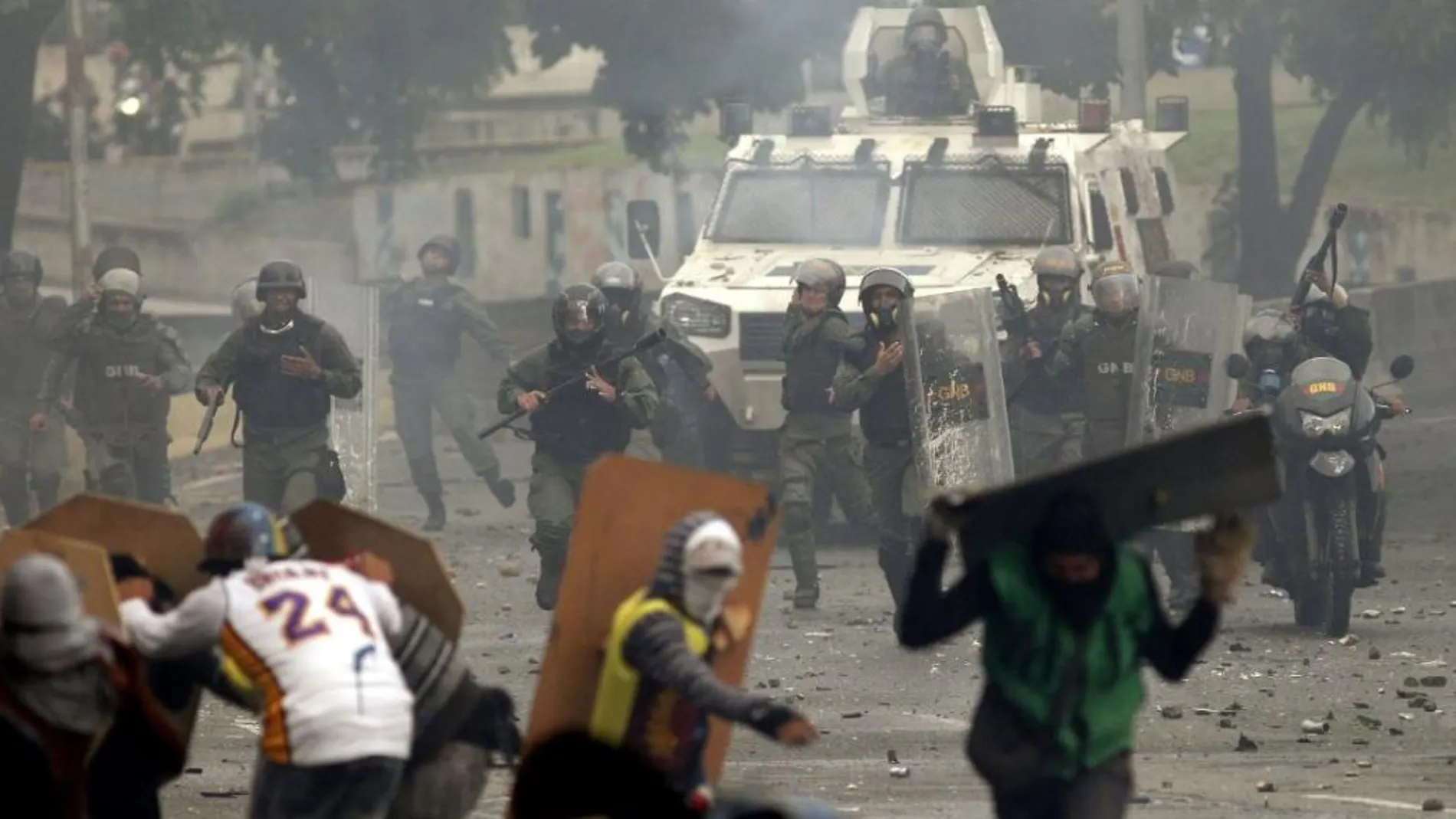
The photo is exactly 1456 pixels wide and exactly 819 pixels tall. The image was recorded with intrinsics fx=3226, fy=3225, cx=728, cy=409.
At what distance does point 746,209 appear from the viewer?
1859cm

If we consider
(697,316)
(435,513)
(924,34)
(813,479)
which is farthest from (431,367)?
(813,479)

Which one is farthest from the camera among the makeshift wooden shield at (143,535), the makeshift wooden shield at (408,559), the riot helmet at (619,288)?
the riot helmet at (619,288)

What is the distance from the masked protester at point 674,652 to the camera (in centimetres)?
671

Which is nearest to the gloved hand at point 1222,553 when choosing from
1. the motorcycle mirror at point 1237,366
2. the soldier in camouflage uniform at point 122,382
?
the motorcycle mirror at point 1237,366

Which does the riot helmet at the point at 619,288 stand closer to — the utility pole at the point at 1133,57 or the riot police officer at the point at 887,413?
the riot police officer at the point at 887,413

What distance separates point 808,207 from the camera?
60.8ft

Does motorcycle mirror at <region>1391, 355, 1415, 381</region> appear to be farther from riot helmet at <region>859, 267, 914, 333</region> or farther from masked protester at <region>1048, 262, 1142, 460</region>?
riot helmet at <region>859, 267, 914, 333</region>

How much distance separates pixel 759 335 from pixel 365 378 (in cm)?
252

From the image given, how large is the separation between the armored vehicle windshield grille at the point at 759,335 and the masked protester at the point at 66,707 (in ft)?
35.9

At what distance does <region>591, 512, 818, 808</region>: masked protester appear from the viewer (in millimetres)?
6711

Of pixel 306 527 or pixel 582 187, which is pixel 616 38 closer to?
pixel 582 187

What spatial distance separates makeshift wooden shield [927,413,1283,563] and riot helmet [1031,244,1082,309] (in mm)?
9307

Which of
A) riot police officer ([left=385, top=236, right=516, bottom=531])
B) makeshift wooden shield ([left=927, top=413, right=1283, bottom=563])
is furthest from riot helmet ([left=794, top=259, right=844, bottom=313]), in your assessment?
makeshift wooden shield ([left=927, top=413, right=1283, bottom=563])

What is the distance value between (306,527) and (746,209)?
1135cm
